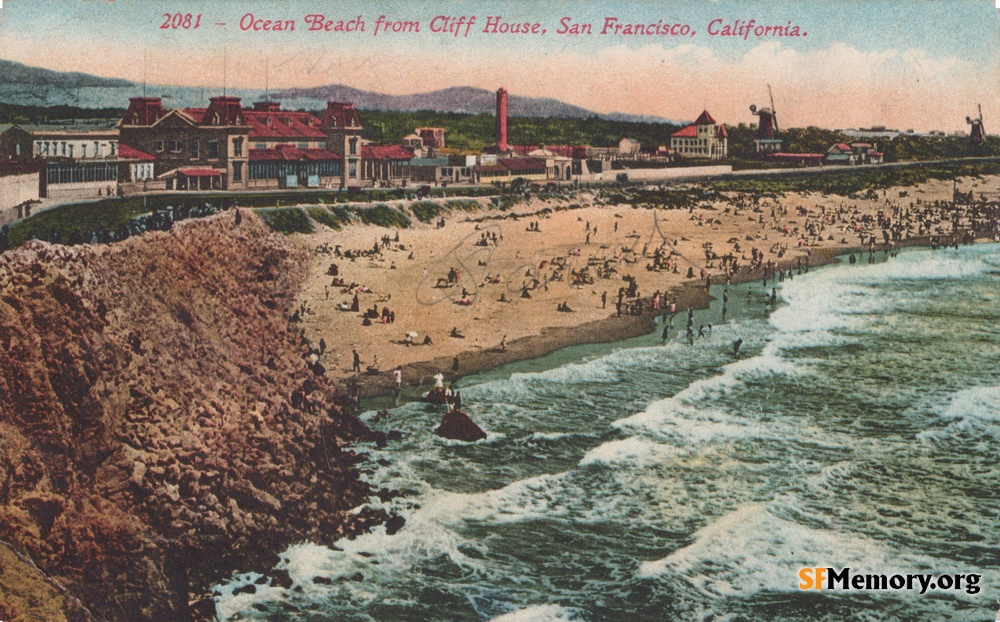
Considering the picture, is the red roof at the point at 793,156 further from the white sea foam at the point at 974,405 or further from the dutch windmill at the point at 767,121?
the white sea foam at the point at 974,405

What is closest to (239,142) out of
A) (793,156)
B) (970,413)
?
(970,413)

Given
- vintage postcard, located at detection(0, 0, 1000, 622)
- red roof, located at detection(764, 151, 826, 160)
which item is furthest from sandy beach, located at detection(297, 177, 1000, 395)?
red roof, located at detection(764, 151, 826, 160)

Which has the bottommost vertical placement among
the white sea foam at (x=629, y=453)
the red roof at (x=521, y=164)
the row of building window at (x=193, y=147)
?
the white sea foam at (x=629, y=453)

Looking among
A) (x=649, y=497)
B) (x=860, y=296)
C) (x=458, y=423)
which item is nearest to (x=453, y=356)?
(x=458, y=423)

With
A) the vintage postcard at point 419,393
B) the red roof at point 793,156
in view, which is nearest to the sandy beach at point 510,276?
the vintage postcard at point 419,393

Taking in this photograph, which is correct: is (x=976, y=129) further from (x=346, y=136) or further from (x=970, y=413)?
(x=346, y=136)

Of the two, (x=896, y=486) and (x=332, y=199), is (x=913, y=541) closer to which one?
(x=896, y=486)

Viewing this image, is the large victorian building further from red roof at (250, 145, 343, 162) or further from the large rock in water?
the large rock in water

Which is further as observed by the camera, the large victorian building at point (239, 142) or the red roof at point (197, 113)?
the red roof at point (197, 113)
